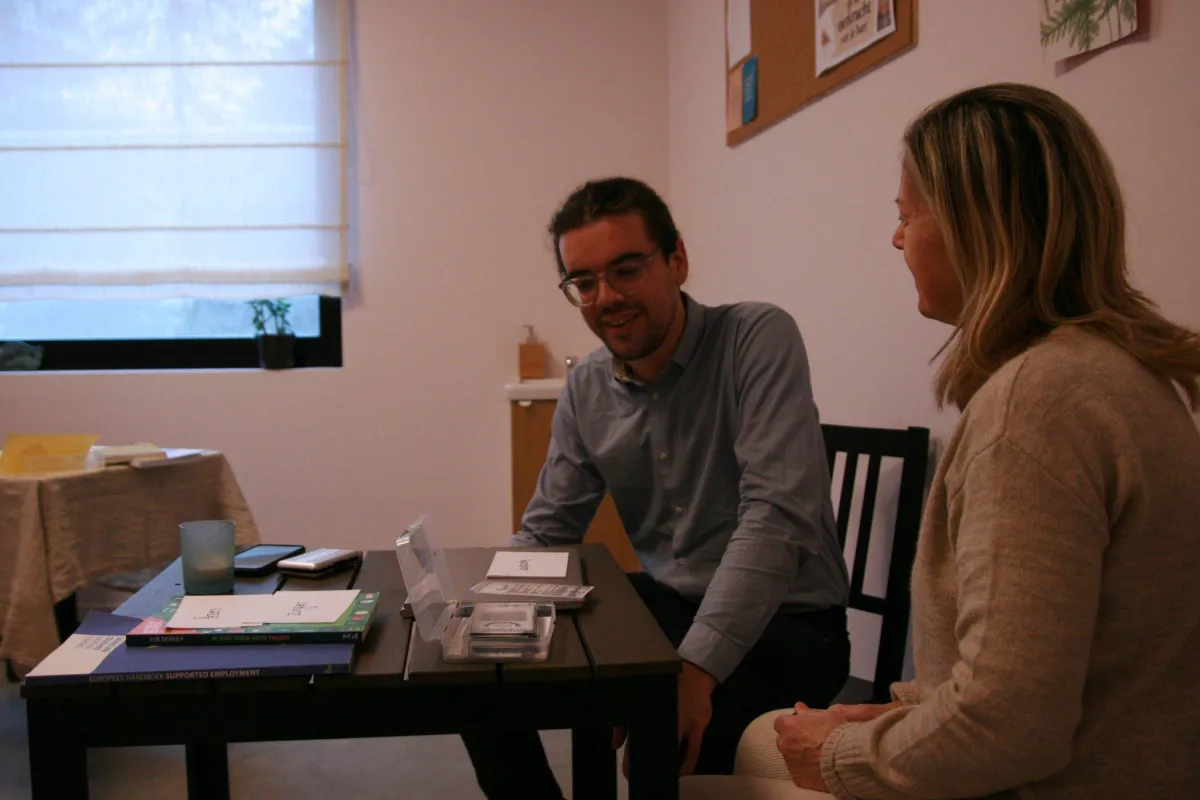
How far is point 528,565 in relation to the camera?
1237mm

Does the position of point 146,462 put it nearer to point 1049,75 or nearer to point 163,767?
point 163,767

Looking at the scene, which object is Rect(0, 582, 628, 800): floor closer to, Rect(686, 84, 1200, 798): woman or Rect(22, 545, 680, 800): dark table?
Rect(22, 545, 680, 800): dark table

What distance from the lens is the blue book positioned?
2.68 feet

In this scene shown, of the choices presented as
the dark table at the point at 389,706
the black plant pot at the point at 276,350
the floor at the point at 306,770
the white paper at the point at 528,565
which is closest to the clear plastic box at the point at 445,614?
the dark table at the point at 389,706

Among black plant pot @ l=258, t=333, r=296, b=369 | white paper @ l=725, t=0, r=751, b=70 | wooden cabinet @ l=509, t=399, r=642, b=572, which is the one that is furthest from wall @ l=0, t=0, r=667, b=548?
white paper @ l=725, t=0, r=751, b=70

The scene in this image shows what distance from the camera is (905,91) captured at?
1928 millimetres

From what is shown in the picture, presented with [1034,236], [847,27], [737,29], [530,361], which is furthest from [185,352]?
[1034,236]

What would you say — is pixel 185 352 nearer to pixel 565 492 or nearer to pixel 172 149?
pixel 172 149

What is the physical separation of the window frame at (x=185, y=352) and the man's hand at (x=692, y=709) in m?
2.78

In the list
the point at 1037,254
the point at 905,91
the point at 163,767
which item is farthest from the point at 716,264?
the point at 1037,254

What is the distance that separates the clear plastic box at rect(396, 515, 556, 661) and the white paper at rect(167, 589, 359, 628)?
0.10 m

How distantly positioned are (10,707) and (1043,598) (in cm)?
265

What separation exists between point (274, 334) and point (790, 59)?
220 centimetres

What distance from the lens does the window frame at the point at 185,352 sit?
354cm
